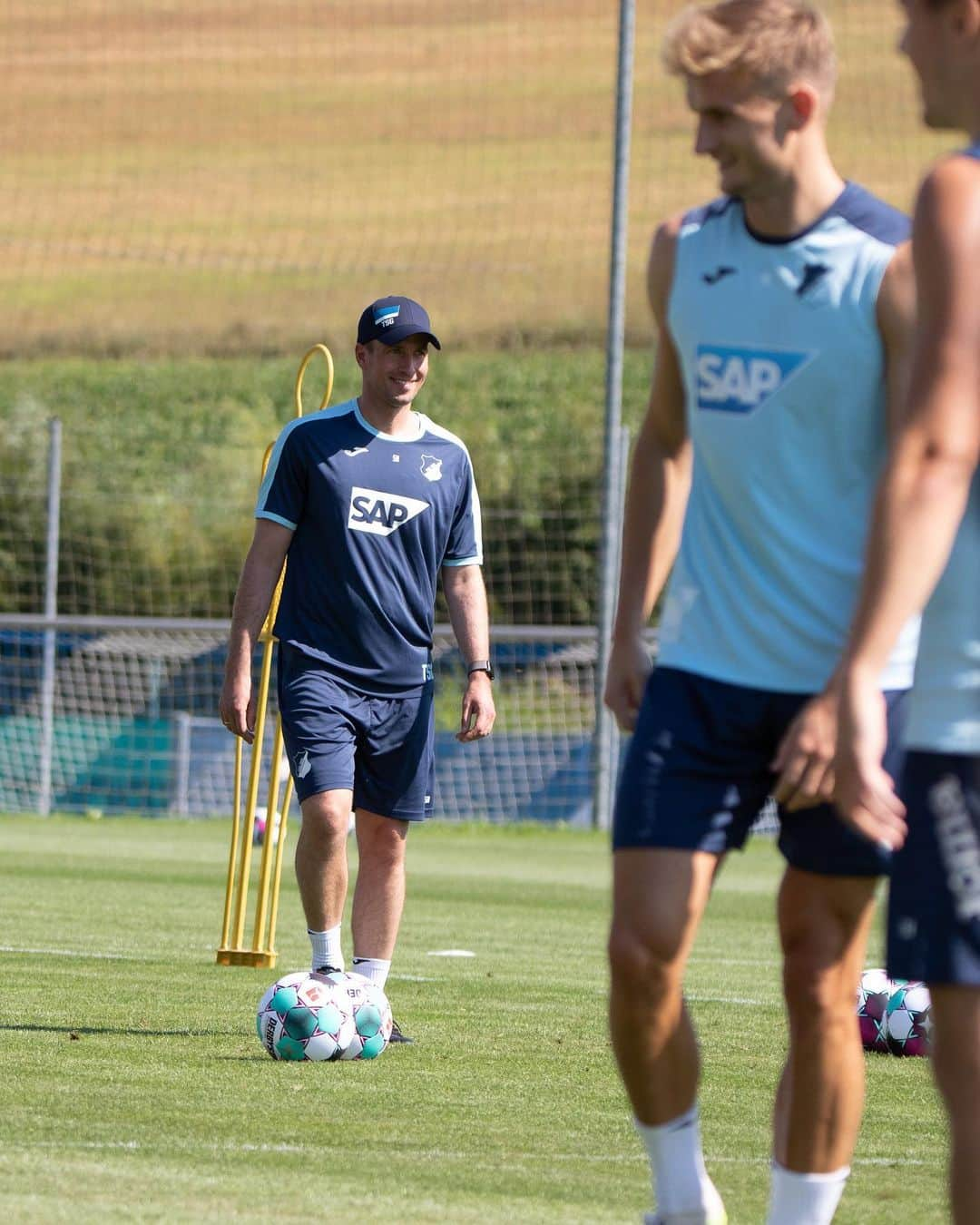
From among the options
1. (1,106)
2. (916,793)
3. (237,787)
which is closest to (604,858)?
(237,787)

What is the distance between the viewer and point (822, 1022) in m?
3.87

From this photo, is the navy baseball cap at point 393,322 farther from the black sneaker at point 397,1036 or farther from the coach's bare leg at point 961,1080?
the coach's bare leg at point 961,1080

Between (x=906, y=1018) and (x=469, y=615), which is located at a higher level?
(x=469, y=615)

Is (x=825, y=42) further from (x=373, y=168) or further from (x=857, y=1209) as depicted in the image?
(x=373, y=168)

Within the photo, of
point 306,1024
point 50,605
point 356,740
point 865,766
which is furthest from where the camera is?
point 50,605

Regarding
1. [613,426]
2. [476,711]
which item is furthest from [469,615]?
[613,426]

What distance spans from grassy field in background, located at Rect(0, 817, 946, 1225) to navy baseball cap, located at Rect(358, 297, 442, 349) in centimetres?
207

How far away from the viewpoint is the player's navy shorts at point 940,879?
315 centimetres

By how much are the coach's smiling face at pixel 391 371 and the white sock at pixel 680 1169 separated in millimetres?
3535

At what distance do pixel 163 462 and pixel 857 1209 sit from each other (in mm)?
37098

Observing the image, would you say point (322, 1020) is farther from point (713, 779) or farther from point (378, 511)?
point (713, 779)

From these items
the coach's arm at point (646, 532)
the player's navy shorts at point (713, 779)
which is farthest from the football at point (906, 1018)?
the player's navy shorts at point (713, 779)

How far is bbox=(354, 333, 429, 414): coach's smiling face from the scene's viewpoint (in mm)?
7117

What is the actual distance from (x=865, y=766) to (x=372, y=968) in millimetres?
4188
